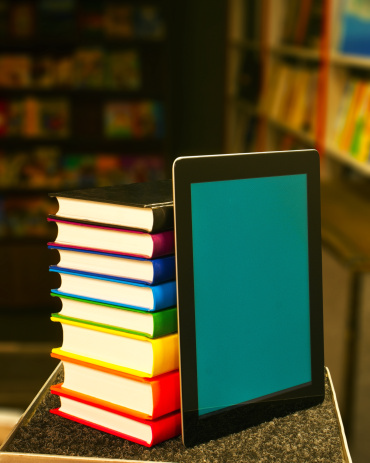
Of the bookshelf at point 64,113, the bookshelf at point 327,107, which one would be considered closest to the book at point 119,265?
the bookshelf at point 327,107

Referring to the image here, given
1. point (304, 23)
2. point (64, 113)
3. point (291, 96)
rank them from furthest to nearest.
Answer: point (64, 113) → point (291, 96) → point (304, 23)

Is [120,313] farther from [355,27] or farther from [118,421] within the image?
[355,27]

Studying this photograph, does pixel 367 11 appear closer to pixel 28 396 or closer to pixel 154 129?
pixel 154 129

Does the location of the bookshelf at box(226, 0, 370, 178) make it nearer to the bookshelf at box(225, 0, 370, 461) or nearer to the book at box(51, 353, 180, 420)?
the bookshelf at box(225, 0, 370, 461)

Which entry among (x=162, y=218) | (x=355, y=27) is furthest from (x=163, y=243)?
(x=355, y=27)

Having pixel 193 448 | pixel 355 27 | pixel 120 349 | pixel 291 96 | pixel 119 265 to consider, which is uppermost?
pixel 355 27

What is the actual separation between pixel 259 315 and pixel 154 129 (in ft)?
11.6

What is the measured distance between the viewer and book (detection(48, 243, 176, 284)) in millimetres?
770

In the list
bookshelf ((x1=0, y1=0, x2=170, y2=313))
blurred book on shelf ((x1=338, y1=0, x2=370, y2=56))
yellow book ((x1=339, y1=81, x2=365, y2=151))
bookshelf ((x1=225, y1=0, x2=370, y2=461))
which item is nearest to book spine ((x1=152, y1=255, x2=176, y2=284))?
bookshelf ((x1=225, y1=0, x2=370, y2=461))

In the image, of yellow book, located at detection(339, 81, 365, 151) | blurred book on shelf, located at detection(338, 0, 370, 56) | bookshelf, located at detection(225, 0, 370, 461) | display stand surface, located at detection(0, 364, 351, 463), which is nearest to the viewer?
display stand surface, located at detection(0, 364, 351, 463)

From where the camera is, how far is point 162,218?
765mm

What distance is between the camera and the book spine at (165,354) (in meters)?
0.77

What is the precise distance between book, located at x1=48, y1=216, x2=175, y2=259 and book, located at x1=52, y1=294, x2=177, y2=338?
0.22ft

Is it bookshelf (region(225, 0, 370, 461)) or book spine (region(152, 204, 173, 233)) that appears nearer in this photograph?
book spine (region(152, 204, 173, 233))
